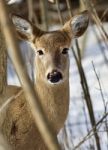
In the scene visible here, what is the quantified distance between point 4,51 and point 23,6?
604 cm

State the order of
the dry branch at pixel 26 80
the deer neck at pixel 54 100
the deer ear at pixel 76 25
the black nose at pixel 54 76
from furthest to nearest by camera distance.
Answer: the deer ear at pixel 76 25, the deer neck at pixel 54 100, the black nose at pixel 54 76, the dry branch at pixel 26 80

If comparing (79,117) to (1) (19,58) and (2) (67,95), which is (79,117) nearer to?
(2) (67,95)

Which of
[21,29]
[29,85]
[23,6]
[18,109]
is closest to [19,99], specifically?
[18,109]

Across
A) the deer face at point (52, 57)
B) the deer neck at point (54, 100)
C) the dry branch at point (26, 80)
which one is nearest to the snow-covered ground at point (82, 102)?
the deer neck at point (54, 100)

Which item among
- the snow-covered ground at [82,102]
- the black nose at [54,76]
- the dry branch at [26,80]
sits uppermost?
the dry branch at [26,80]

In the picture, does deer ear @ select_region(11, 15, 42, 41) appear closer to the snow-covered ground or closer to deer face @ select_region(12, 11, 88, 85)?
deer face @ select_region(12, 11, 88, 85)

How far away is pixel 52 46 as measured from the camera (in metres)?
2.89

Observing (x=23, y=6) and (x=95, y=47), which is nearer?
(x=95, y=47)

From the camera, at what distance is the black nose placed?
2723 mm

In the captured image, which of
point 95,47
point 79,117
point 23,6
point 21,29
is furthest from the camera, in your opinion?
point 23,6

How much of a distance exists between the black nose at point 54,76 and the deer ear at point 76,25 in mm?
485

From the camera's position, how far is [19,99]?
2939 millimetres

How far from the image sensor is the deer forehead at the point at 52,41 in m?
2.90

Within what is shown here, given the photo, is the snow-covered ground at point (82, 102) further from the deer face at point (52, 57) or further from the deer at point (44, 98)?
the deer face at point (52, 57)
